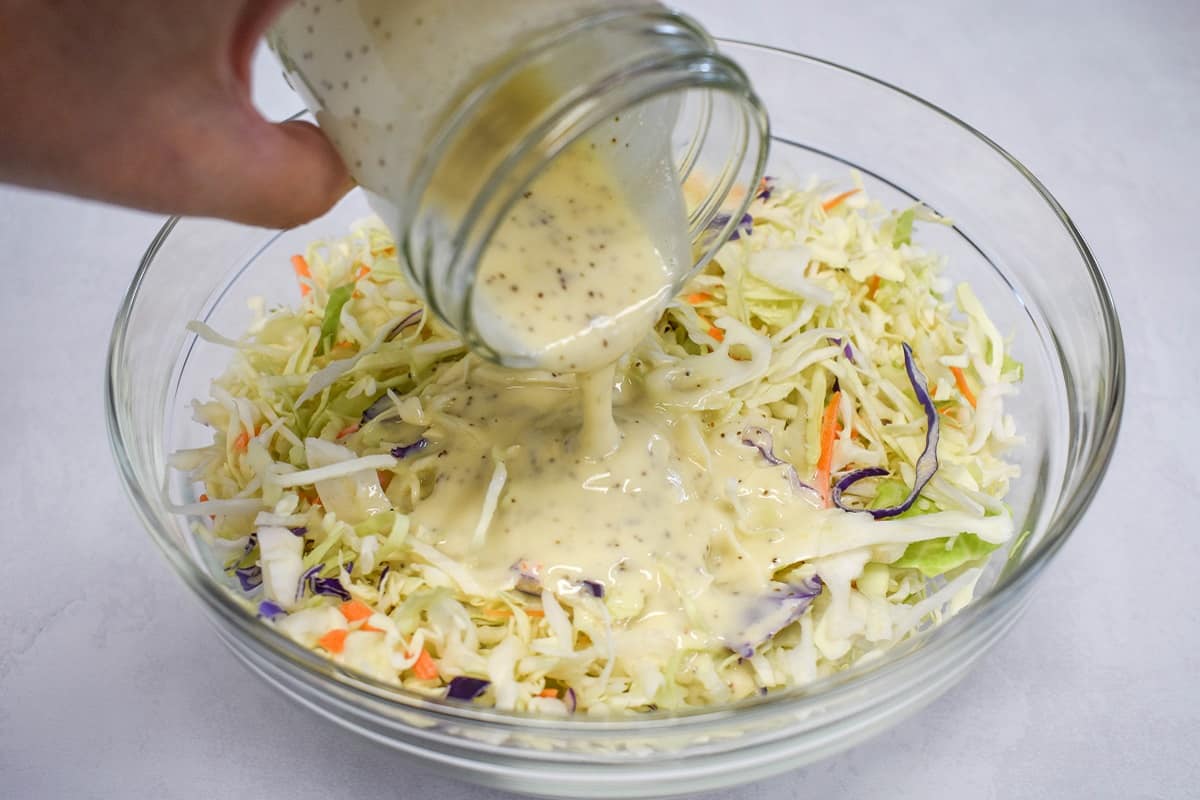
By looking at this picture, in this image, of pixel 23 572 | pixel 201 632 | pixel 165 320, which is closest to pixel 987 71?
pixel 165 320

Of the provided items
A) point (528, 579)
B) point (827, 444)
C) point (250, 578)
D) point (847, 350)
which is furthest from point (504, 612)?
point (847, 350)

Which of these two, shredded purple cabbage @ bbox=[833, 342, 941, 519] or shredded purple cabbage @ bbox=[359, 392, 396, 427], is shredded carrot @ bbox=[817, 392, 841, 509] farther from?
shredded purple cabbage @ bbox=[359, 392, 396, 427]

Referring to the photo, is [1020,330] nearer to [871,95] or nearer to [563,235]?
[871,95]

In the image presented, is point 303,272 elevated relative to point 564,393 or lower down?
lower down

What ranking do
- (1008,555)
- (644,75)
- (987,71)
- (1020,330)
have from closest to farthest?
1. (644,75)
2. (1008,555)
3. (1020,330)
4. (987,71)

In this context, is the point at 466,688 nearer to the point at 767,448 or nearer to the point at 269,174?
the point at 767,448

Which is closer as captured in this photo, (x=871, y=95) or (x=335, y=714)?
(x=335, y=714)

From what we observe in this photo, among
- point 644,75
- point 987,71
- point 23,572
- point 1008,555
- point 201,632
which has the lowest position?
point 23,572
